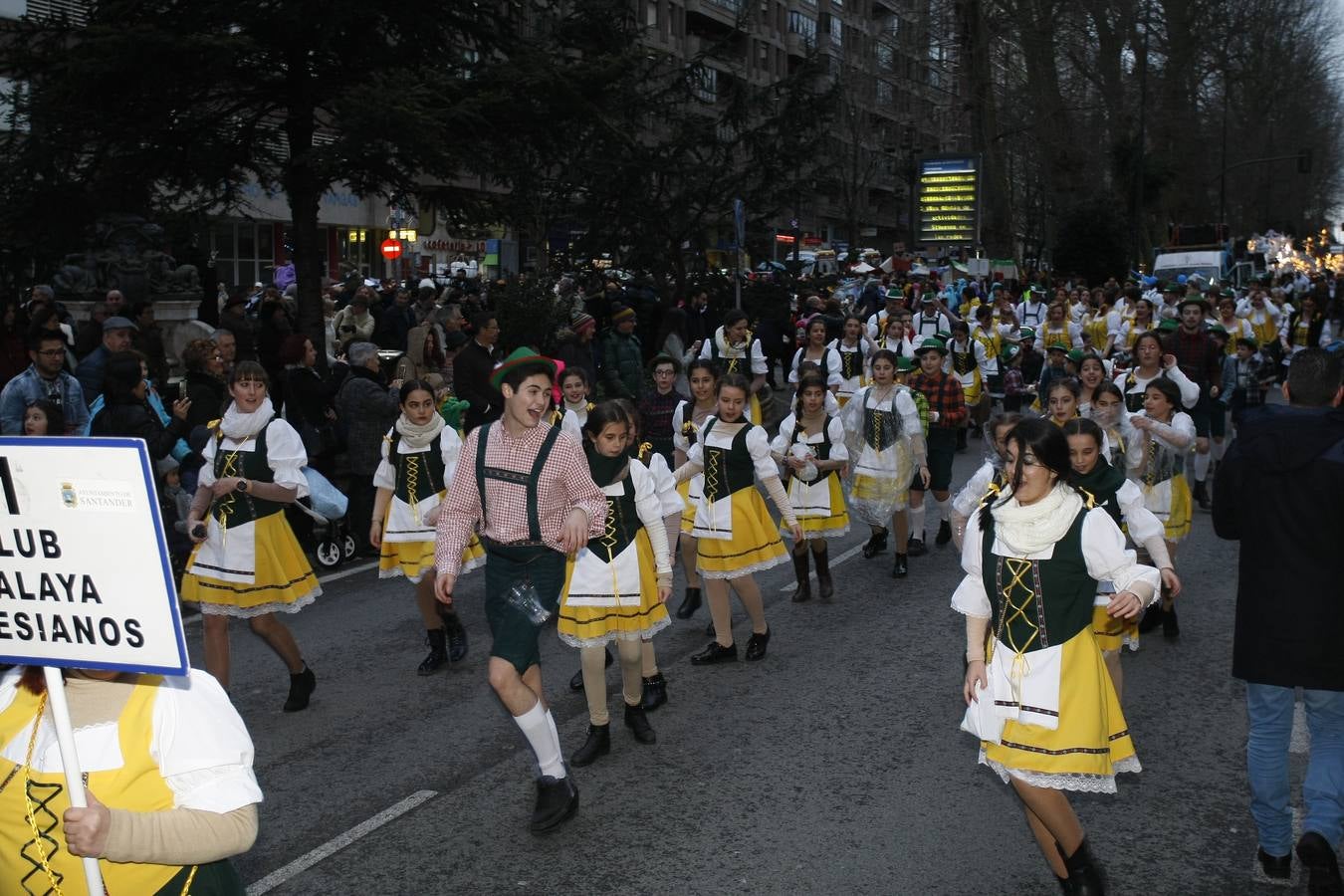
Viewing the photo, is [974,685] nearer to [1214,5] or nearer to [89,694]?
[89,694]

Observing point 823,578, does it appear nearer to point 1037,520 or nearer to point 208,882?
point 1037,520

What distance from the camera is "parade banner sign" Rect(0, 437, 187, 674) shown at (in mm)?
2594

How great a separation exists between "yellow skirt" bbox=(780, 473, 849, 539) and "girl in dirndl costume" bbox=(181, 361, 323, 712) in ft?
13.5

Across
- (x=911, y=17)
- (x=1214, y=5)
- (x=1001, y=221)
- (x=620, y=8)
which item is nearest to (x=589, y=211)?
(x=620, y=8)

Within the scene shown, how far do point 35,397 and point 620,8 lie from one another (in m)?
14.3

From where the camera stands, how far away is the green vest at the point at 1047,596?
15.1 feet

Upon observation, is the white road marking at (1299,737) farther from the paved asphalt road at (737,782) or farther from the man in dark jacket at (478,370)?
the man in dark jacket at (478,370)

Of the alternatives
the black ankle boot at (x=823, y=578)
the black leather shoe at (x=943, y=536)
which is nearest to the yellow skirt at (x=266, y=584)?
the black ankle boot at (x=823, y=578)

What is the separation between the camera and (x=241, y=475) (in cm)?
720

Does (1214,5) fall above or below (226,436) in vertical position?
above

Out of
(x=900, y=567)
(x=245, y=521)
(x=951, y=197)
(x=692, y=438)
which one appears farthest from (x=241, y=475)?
(x=951, y=197)

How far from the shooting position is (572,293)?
70.2ft

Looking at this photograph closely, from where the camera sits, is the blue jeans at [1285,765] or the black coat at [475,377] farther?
the black coat at [475,377]

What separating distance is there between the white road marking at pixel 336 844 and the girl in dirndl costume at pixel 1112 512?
3.02 metres
